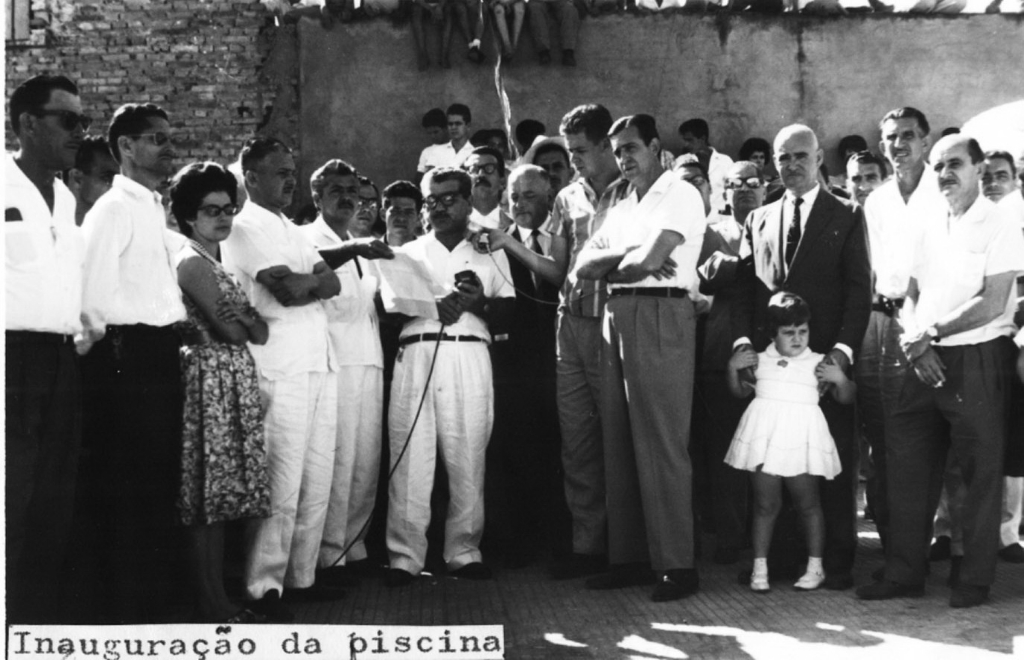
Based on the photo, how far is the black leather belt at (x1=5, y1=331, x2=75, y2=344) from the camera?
395 cm

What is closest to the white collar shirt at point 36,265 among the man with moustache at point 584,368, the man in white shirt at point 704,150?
the man with moustache at point 584,368

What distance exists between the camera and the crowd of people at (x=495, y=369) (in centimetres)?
451

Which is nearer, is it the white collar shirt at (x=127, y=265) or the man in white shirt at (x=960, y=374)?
the white collar shirt at (x=127, y=265)

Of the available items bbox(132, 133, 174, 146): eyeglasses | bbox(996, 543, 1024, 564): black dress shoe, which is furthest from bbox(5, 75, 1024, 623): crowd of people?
bbox(996, 543, 1024, 564): black dress shoe

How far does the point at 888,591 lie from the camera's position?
5250 millimetres

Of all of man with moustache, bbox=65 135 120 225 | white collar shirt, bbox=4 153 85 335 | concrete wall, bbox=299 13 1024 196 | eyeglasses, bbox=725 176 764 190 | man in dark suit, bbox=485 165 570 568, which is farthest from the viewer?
concrete wall, bbox=299 13 1024 196

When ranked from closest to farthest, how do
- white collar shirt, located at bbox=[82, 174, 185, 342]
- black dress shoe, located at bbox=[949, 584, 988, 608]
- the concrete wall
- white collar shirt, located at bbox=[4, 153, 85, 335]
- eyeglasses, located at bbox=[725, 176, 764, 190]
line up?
1. white collar shirt, located at bbox=[4, 153, 85, 335]
2. white collar shirt, located at bbox=[82, 174, 185, 342]
3. black dress shoe, located at bbox=[949, 584, 988, 608]
4. eyeglasses, located at bbox=[725, 176, 764, 190]
5. the concrete wall

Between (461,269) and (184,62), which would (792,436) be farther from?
(184,62)

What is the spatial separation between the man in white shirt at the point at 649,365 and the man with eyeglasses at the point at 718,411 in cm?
63

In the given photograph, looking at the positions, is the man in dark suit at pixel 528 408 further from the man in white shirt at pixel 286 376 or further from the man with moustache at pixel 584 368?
the man in white shirt at pixel 286 376

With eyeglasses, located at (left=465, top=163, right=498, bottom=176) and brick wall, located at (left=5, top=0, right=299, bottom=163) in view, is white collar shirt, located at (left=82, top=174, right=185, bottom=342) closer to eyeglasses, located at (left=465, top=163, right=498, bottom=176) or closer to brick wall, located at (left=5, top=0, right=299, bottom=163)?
eyeglasses, located at (left=465, top=163, right=498, bottom=176)

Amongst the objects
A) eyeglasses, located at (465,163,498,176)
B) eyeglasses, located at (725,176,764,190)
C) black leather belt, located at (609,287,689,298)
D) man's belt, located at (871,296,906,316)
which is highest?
eyeglasses, located at (465,163,498,176)

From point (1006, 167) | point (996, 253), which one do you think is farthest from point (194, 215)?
point (1006, 167)

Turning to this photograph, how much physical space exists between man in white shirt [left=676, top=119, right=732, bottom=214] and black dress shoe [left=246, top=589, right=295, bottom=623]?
6.26m
